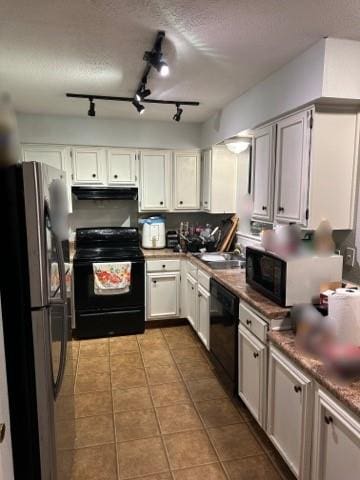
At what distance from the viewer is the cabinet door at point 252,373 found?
2.07m

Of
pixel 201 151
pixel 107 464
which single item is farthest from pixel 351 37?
pixel 107 464

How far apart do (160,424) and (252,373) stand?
0.74 meters

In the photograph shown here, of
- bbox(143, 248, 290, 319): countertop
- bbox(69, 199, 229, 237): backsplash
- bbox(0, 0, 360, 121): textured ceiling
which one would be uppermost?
bbox(0, 0, 360, 121): textured ceiling

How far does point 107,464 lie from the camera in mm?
1993

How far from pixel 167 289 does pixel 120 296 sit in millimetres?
549

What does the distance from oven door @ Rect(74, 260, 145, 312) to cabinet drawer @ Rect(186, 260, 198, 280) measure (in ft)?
1.65

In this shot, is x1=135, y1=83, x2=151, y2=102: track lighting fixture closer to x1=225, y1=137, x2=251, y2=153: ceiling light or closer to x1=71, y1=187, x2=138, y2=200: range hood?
x1=225, y1=137, x2=251, y2=153: ceiling light

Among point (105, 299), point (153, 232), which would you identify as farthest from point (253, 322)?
point (153, 232)

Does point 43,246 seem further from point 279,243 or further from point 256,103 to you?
point 256,103

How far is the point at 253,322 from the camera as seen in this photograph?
85.5 inches

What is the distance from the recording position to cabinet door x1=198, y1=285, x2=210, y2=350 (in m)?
3.14

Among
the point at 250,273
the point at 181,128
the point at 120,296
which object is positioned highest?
the point at 181,128

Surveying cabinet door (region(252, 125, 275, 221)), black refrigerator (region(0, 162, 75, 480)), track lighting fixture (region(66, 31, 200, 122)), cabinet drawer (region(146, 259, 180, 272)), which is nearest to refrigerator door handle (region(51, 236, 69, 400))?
black refrigerator (region(0, 162, 75, 480))

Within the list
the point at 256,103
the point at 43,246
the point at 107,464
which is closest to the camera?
the point at 43,246
